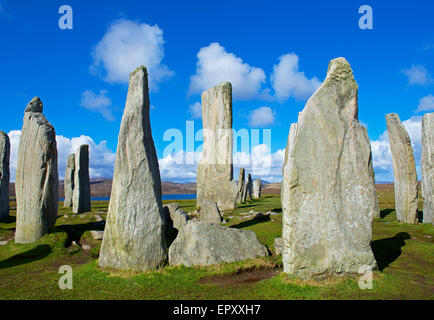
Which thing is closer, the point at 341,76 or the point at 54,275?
the point at 341,76

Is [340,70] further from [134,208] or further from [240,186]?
[240,186]

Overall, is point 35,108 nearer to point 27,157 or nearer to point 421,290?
point 27,157

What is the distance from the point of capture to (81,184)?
21391mm

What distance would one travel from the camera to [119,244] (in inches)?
330

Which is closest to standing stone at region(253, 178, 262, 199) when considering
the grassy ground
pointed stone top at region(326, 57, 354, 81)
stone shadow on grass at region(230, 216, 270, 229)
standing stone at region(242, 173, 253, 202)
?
standing stone at region(242, 173, 253, 202)

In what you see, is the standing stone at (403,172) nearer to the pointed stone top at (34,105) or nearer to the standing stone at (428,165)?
the standing stone at (428,165)

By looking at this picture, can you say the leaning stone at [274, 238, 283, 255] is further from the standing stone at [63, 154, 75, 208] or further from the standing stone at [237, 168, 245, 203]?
the standing stone at [63, 154, 75, 208]

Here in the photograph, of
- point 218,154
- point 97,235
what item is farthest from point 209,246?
point 218,154

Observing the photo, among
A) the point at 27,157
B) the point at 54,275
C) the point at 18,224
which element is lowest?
the point at 54,275

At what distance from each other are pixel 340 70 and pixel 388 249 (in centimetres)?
637

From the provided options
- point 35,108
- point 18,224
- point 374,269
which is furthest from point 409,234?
point 35,108

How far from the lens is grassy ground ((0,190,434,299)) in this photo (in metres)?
6.50

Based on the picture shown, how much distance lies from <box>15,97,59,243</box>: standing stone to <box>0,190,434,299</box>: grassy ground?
72cm
